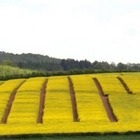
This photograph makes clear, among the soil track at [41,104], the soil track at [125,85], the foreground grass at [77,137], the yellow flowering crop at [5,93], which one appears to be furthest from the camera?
the soil track at [125,85]

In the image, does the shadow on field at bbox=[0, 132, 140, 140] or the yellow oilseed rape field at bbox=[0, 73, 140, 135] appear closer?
the shadow on field at bbox=[0, 132, 140, 140]

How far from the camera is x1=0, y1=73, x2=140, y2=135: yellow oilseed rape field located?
4533 centimetres

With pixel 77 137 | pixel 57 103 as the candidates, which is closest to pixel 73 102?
pixel 57 103

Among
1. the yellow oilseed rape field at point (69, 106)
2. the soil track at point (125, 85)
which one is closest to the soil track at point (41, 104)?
the yellow oilseed rape field at point (69, 106)

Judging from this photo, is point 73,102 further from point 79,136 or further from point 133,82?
point 79,136

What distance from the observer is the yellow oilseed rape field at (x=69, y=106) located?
45.3 metres

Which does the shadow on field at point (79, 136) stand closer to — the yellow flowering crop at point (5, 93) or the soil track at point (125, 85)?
the yellow flowering crop at point (5, 93)

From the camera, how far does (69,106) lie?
58.6 meters

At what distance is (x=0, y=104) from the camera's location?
60.2m

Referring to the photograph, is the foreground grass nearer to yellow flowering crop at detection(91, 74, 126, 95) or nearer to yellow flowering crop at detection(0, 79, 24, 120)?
yellow flowering crop at detection(0, 79, 24, 120)

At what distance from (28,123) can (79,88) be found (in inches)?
972

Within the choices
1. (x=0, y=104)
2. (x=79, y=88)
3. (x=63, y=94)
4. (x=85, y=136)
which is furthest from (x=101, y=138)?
(x=79, y=88)

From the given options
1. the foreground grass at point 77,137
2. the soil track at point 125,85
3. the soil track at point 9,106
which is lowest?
the foreground grass at point 77,137

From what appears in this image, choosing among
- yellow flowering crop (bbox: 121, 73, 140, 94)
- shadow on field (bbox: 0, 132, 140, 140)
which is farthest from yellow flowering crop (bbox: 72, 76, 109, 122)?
shadow on field (bbox: 0, 132, 140, 140)
